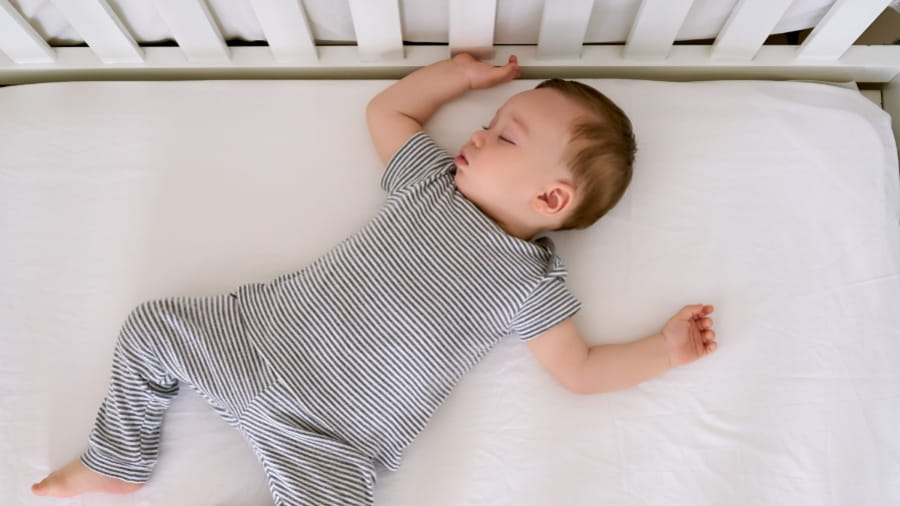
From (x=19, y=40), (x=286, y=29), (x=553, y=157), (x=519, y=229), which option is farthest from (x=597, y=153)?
(x=19, y=40)

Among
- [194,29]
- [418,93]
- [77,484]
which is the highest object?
[194,29]

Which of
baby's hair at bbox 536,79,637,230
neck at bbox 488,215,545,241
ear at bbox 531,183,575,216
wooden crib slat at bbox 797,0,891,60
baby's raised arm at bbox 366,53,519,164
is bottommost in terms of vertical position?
neck at bbox 488,215,545,241

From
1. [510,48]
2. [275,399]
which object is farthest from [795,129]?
[275,399]

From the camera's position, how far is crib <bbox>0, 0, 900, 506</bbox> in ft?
3.37

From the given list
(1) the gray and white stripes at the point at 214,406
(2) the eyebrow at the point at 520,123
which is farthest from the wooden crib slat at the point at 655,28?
(1) the gray and white stripes at the point at 214,406

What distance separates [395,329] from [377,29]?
0.46 m

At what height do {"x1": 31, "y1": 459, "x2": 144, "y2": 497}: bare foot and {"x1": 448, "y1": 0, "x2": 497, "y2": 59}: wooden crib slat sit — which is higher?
{"x1": 448, "y1": 0, "x2": 497, "y2": 59}: wooden crib slat

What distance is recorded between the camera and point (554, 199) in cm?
101

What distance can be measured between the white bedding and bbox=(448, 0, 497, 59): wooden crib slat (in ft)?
0.26

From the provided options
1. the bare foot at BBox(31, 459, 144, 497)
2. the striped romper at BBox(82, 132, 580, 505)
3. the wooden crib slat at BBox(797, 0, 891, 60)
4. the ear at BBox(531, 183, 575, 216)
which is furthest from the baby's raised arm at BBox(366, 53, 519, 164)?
the bare foot at BBox(31, 459, 144, 497)

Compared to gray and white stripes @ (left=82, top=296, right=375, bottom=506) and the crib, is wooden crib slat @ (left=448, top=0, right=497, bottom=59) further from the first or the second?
gray and white stripes @ (left=82, top=296, right=375, bottom=506)

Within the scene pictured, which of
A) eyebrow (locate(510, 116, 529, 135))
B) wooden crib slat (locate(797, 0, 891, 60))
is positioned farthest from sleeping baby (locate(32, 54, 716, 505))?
wooden crib slat (locate(797, 0, 891, 60))

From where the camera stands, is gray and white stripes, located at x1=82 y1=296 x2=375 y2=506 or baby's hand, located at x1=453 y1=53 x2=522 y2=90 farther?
baby's hand, located at x1=453 y1=53 x2=522 y2=90

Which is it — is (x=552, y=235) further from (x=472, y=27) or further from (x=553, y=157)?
(x=472, y=27)
